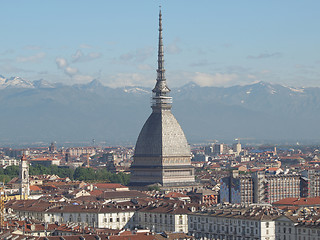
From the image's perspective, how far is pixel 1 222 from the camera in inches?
3024

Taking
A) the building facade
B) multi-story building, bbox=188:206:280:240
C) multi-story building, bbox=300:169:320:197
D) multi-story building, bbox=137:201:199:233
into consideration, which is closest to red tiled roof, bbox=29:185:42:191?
the building facade

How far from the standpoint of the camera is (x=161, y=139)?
490 feet

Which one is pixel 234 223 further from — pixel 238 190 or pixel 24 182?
pixel 24 182

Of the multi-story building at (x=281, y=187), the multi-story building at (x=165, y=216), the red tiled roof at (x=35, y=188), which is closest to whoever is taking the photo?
the multi-story building at (x=165, y=216)

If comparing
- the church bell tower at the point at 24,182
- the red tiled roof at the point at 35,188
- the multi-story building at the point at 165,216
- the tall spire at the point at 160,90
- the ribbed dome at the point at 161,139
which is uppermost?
the tall spire at the point at 160,90

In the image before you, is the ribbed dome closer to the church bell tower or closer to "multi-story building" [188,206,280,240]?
the church bell tower

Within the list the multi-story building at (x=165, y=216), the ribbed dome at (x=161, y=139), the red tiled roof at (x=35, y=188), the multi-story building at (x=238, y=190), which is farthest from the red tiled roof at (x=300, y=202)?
the ribbed dome at (x=161, y=139)

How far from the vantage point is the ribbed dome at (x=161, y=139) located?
14888 centimetres

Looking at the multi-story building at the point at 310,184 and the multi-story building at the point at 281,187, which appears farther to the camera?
the multi-story building at the point at 310,184

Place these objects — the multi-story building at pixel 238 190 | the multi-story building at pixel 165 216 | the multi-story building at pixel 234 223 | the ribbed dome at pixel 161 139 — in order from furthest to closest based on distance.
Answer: the ribbed dome at pixel 161 139
the multi-story building at pixel 238 190
the multi-story building at pixel 165 216
the multi-story building at pixel 234 223

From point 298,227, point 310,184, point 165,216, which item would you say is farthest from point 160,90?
point 298,227

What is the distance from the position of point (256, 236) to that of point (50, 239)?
58.9ft

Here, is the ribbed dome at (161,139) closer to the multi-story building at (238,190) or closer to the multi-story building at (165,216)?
the multi-story building at (238,190)

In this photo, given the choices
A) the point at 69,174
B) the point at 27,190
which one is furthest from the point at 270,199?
the point at 69,174
